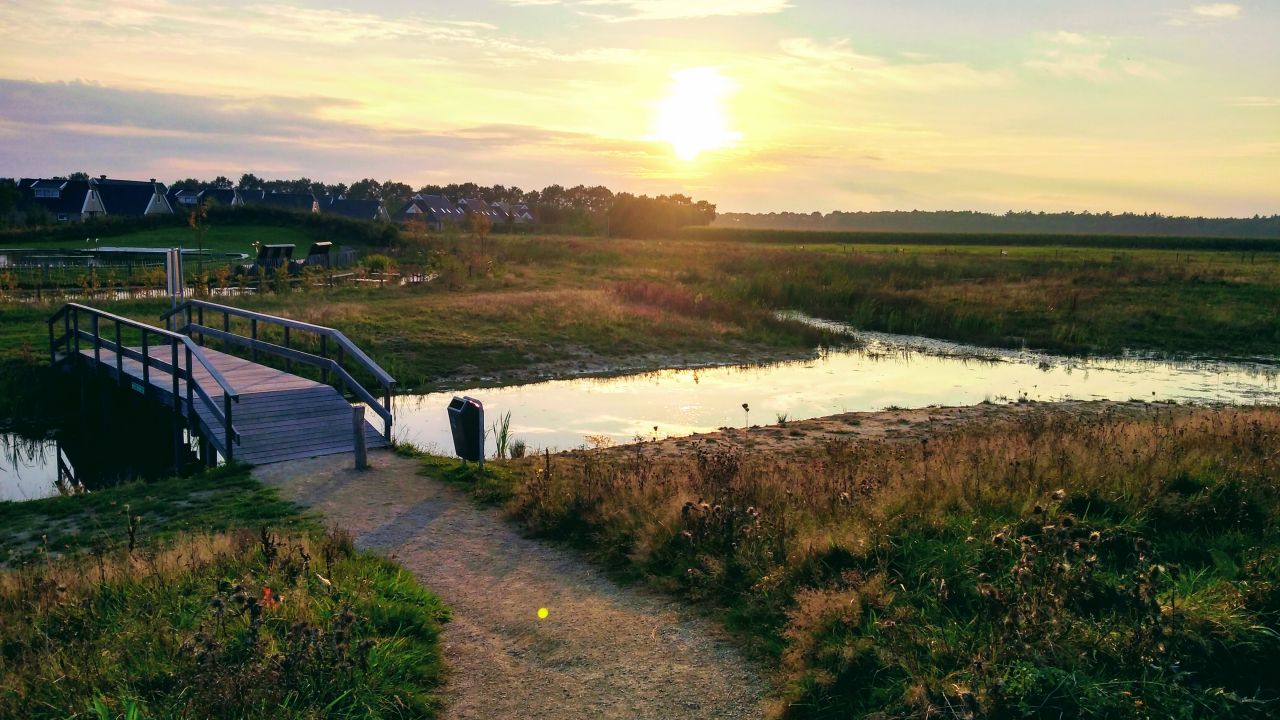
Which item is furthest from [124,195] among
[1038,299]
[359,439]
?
[359,439]

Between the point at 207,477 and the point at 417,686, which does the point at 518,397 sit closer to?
the point at 207,477

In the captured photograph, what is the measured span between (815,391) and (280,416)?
1417 centimetres

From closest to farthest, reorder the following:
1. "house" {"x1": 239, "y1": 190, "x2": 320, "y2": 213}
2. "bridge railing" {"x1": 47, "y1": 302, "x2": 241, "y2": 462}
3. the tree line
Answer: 1. "bridge railing" {"x1": 47, "y1": 302, "x2": 241, "y2": 462}
2. the tree line
3. "house" {"x1": 239, "y1": 190, "x2": 320, "y2": 213}

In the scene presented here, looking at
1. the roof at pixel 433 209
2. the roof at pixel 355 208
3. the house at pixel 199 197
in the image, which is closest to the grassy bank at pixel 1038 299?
the house at pixel 199 197

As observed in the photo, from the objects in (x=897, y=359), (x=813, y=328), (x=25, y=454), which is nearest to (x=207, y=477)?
(x=25, y=454)

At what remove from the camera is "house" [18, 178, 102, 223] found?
267 feet

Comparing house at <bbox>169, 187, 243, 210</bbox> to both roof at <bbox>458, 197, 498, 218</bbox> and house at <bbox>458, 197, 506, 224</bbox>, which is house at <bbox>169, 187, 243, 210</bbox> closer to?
house at <bbox>458, 197, 506, 224</bbox>

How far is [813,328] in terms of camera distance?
3528 centimetres

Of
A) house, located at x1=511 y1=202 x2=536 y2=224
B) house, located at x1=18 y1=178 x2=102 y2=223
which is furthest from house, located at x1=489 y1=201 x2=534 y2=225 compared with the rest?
house, located at x1=18 y1=178 x2=102 y2=223

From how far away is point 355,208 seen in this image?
Result: 353ft

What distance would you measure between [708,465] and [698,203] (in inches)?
5887

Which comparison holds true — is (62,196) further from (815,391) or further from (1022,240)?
(1022,240)

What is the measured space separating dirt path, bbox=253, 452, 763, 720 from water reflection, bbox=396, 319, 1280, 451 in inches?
267

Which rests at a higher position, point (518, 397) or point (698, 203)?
point (698, 203)
